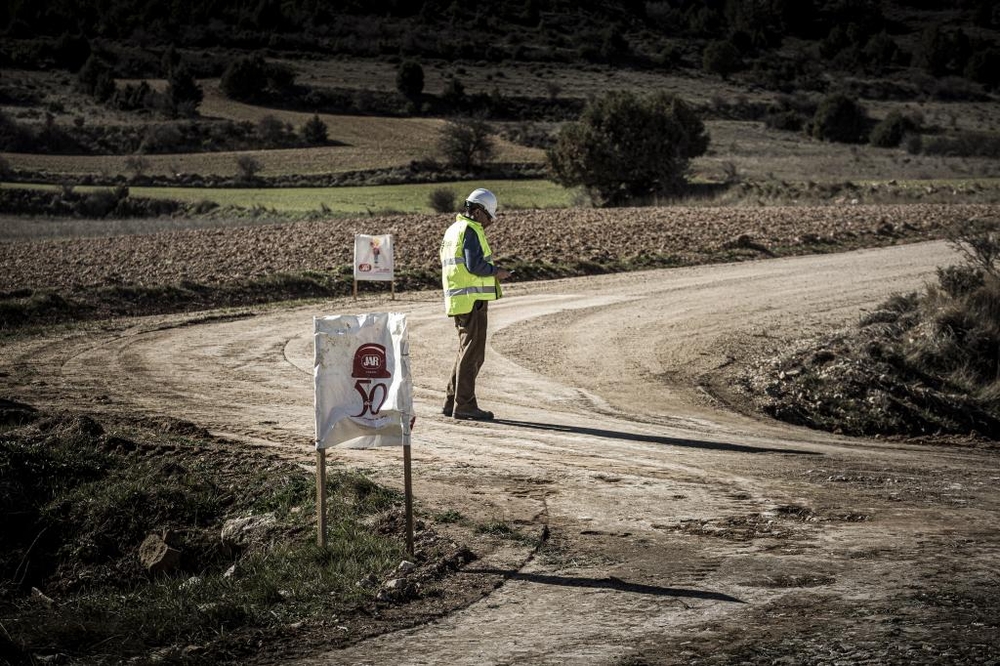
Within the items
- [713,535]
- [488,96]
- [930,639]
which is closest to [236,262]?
[713,535]

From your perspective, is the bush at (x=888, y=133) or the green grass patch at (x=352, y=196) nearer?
the green grass patch at (x=352, y=196)

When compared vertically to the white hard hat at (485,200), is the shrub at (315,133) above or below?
→ above

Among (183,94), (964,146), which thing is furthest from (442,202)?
(183,94)

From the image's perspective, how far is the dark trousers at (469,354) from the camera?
11.6 meters

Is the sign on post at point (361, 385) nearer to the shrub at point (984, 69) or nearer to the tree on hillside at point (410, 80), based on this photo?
the tree on hillside at point (410, 80)

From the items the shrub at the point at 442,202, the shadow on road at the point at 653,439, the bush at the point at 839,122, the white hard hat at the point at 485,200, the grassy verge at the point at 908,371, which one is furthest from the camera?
the bush at the point at 839,122

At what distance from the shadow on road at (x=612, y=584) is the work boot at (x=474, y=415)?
14.7 ft

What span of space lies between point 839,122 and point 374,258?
81.6 meters

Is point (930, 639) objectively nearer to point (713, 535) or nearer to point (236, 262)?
point (713, 535)

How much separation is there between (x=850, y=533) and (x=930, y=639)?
2.01 meters

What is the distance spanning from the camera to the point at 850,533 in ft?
26.2

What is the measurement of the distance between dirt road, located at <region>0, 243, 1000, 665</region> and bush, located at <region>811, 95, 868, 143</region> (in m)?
79.2

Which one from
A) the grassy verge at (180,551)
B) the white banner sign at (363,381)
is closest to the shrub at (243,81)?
the grassy verge at (180,551)

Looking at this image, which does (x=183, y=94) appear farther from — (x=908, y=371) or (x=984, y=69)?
(x=984, y=69)
